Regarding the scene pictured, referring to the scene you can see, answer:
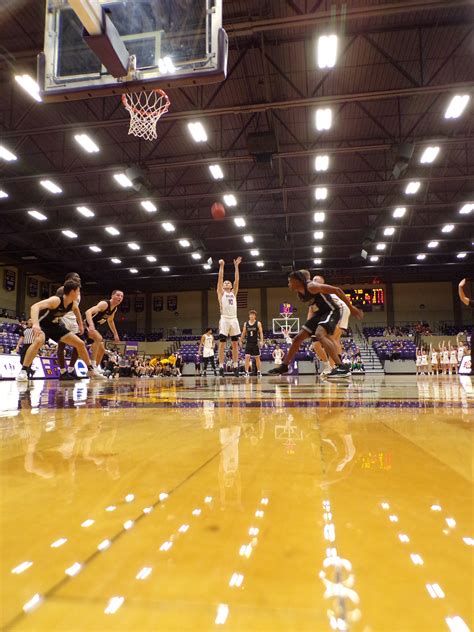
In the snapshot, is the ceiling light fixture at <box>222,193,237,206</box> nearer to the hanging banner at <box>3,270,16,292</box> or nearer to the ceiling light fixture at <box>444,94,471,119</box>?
the ceiling light fixture at <box>444,94,471,119</box>

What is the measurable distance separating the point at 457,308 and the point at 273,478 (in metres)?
30.9

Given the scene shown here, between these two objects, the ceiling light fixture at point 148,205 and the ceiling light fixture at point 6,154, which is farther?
the ceiling light fixture at point 148,205

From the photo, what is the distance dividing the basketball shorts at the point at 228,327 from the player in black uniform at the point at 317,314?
9.17ft

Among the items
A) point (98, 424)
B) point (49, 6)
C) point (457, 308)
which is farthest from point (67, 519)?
point (457, 308)

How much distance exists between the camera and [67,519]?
511 millimetres

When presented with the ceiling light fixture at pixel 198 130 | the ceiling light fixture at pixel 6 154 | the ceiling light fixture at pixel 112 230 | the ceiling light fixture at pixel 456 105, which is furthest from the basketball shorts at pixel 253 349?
the ceiling light fixture at pixel 112 230

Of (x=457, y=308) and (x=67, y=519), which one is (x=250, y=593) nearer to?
(x=67, y=519)

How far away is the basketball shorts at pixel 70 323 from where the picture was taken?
5.76 m

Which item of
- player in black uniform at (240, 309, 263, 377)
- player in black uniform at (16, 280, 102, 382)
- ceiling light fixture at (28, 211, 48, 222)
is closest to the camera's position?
player in black uniform at (16, 280, 102, 382)

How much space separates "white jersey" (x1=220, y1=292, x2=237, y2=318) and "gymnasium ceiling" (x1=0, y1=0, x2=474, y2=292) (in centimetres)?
458

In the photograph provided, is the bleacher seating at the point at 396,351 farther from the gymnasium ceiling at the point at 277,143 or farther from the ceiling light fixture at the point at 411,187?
the ceiling light fixture at the point at 411,187

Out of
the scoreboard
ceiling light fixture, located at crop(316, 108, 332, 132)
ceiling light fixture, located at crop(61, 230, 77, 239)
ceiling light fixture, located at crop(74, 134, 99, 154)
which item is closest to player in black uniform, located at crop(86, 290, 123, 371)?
ceiling light fixture, located at crop(74, 134, 99, 154)

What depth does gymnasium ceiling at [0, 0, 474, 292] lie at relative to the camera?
334 inches

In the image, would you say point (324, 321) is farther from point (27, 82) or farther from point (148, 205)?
point (148, 205)
